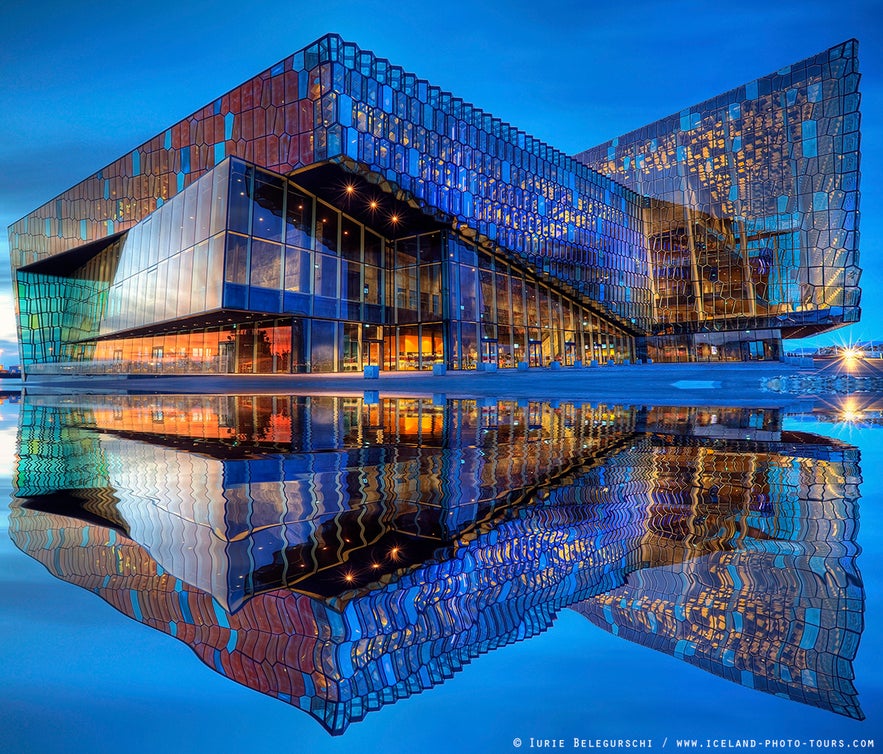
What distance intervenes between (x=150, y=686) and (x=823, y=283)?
60.0 m

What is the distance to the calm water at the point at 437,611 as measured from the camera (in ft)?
4.12

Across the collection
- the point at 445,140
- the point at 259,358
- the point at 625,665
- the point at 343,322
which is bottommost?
the point at 625,665

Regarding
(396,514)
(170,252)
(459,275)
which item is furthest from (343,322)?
(396,514)

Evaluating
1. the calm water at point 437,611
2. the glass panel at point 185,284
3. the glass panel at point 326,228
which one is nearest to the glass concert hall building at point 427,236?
the glass panel at point 326,228

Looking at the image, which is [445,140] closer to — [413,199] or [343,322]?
[413,199]

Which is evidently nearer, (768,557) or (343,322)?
(768,557)

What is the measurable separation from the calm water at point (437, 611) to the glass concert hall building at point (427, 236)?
26.4 meters

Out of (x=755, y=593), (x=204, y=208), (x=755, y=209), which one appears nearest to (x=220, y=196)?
(x=204, y=208)

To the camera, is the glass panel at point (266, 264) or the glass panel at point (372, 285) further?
the glass panel at point (372, 285)

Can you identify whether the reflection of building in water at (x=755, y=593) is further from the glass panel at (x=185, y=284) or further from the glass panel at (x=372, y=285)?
the glass panel at (x=372, y=285)

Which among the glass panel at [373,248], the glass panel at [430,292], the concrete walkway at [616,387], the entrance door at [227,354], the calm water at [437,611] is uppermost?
the glass panel at [373,248]

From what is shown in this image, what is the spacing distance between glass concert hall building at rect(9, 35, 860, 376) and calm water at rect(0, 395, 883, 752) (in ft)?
86.7

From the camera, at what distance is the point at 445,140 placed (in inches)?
1284

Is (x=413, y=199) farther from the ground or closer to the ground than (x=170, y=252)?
farther from the ground
